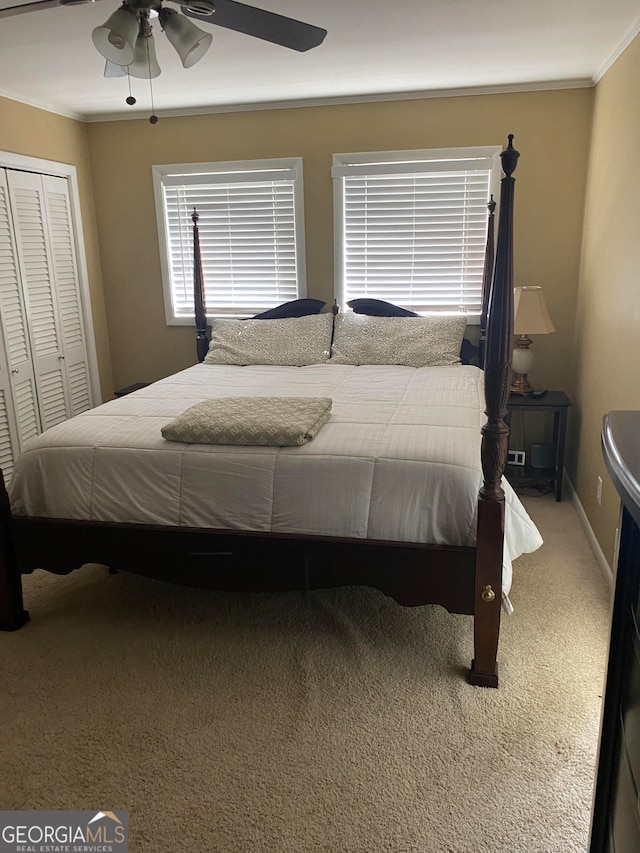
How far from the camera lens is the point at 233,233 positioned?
446 centimetres

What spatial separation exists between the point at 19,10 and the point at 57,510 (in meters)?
1.69

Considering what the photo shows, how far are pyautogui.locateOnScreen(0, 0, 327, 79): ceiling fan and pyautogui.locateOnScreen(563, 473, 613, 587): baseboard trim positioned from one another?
249 cm

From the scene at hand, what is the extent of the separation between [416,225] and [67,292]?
2492mm

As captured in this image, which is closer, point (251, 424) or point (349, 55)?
point (251, 424)

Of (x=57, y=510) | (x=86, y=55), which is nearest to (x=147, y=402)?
(x=57, y=510)

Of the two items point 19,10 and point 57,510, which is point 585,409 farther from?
point 19,10

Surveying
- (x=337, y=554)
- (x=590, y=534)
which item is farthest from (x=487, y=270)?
(x=337, y=554)

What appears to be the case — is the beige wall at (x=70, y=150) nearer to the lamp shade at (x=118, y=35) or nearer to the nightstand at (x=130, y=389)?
the nightstand at (x=130, y=389)

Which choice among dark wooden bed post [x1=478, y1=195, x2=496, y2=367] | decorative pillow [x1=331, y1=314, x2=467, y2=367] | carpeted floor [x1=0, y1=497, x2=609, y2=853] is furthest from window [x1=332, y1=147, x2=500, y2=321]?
carpeted floor [x1=0, y1=497, x2=609, y2=853]

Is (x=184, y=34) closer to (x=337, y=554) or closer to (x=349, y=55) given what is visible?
(x=349, y=55)

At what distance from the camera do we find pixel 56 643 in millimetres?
2389

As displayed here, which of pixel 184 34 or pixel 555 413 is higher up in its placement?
pixel 184 34

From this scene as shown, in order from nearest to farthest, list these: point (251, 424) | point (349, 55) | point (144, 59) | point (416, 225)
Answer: point (144, 59) → point (251, 424) → point (349, 55) → point (416, 225)

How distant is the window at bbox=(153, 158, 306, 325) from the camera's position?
430 cm
